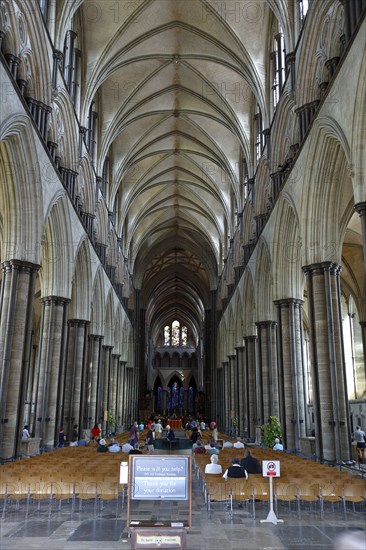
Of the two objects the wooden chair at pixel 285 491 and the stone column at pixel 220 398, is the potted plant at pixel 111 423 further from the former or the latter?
the wooden chair at pixel 285 491

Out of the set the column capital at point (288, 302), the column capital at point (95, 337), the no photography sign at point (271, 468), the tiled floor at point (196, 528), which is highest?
the column capital at point (288, 302)

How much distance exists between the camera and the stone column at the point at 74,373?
21.1 metres

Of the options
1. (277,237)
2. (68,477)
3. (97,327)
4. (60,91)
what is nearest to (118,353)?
(97,327)

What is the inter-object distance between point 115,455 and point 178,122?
20979 mm

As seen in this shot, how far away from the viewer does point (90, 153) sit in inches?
923

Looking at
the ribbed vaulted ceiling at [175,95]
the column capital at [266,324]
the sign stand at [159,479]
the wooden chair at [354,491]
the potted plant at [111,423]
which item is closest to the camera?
the sign stand at [159,479]

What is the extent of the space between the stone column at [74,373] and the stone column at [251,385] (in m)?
8.54

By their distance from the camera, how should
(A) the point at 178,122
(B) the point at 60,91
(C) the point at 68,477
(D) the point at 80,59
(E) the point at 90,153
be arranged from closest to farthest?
1. (C) the point at 68,477
2. (B) the point at 60,91
3. (D) the point at 80,59
4. (E) the point at 90,153
5. (A) the point at 178,122

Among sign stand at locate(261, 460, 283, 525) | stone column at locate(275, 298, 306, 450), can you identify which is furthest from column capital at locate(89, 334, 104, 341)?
sign stand at locate(261, 460, 283, 525)

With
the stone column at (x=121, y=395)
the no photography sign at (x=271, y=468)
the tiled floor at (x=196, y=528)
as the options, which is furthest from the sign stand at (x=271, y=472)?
the stone column at (x=121, y=395)

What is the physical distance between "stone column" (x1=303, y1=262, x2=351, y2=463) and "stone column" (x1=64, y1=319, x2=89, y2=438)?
11.1 meters

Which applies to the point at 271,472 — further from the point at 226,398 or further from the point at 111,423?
the point at 226,398

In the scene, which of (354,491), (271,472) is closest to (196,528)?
(271,472)

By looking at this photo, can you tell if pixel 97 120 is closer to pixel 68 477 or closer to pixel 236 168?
pixel 236 168
